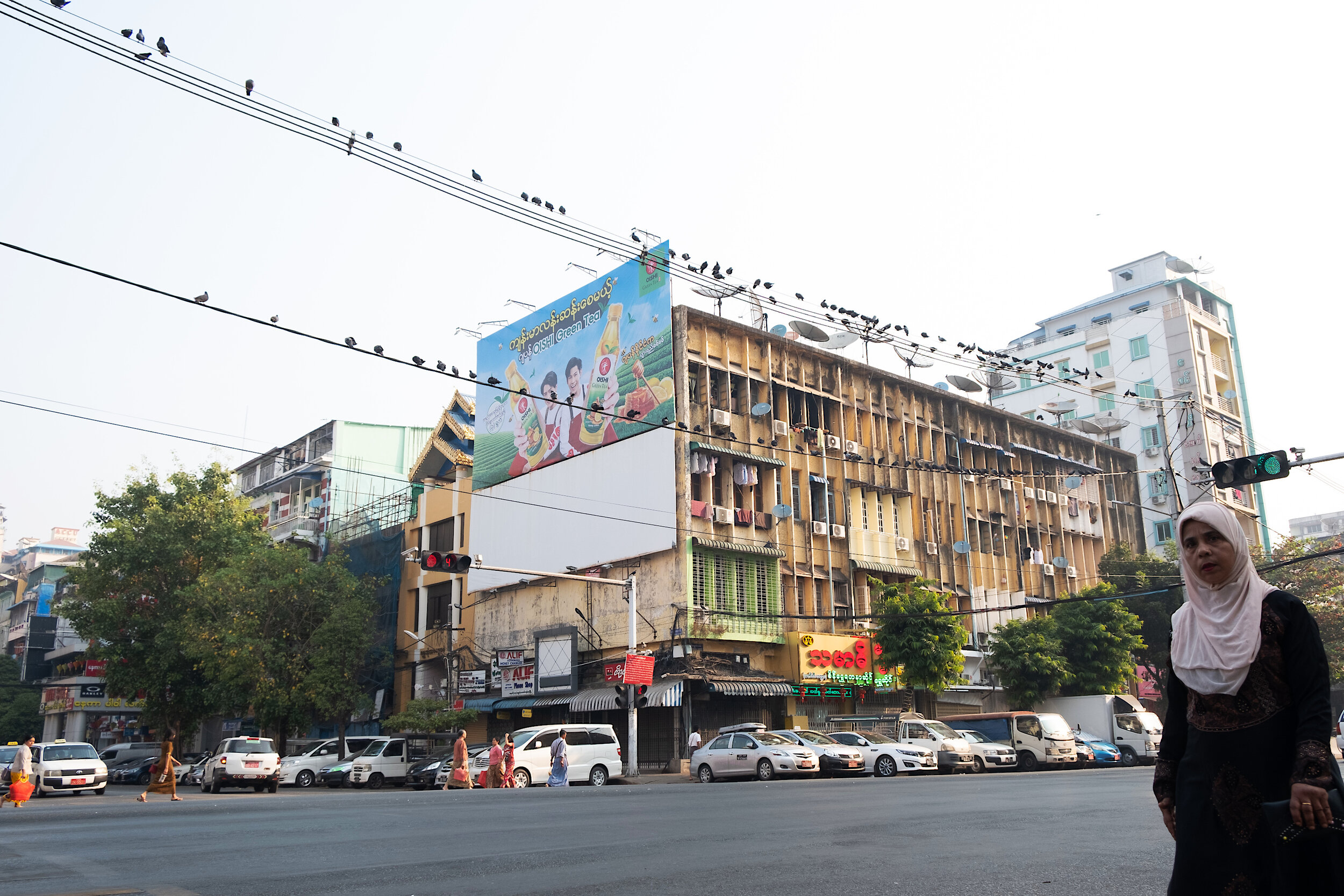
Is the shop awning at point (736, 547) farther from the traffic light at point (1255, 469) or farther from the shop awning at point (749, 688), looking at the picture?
the traffic light at point (1255, 469)

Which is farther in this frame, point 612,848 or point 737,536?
point 737,536

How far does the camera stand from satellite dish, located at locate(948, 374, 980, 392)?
46.7m

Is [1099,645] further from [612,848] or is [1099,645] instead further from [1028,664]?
[612,848]

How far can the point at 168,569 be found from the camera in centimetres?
4350

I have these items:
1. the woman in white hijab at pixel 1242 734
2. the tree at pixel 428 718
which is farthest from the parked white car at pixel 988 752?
the woman in white hijab at pixel 1242 734

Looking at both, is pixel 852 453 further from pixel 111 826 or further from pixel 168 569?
pixel 111 826

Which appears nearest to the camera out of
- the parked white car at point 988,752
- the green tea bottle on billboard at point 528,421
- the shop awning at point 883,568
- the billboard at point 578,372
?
the parked white car at point 988,752

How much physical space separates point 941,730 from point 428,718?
18.3 metres

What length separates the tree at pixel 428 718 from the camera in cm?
3794

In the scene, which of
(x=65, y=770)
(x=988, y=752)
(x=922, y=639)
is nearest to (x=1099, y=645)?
(x=922, y=639)

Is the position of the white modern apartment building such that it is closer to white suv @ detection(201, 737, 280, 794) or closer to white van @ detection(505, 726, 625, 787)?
white van @ detection(505, 726, 625, 787)

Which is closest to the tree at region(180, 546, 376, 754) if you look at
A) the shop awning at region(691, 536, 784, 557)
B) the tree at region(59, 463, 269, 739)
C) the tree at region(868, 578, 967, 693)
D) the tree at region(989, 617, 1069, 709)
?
the tree at region(59, 463, 269, 739)

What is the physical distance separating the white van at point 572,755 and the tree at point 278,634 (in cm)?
1443

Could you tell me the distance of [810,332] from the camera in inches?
1572
